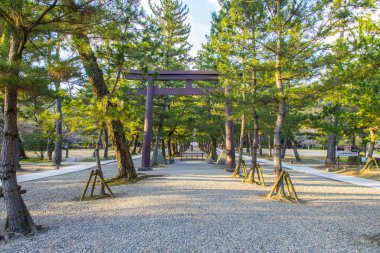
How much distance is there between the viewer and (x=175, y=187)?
957 centimetres

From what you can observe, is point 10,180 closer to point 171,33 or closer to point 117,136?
point 117,136

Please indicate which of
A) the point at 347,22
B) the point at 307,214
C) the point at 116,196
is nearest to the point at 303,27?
the point at 347,22

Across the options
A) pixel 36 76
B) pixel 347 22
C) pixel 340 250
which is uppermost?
pixel 347 22

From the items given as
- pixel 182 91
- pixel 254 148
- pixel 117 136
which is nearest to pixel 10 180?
pixel 117 136

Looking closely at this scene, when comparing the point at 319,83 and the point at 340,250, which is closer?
the point at 340,250

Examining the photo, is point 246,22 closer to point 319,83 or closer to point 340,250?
point 319,83

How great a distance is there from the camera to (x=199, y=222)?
542cm

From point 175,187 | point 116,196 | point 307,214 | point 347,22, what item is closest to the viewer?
point 307,214

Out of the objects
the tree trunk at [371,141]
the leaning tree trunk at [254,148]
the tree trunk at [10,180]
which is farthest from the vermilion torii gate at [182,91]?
the tree trunk at [10,180]

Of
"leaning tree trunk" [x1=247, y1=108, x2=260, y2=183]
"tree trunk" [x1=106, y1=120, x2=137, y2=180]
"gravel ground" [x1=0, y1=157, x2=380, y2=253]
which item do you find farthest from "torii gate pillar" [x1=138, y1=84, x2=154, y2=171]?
"gravel ground" [x1=0, y1=157, x2=380, y2=253]

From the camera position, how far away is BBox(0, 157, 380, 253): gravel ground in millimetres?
→ 4230

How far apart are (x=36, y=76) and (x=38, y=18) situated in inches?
44.2

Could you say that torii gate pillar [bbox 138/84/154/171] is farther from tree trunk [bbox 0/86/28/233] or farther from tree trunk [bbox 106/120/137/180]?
tree trunk [bbox 0/86/28/233]

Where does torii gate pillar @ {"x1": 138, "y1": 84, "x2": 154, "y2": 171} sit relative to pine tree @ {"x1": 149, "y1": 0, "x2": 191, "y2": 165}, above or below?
below
